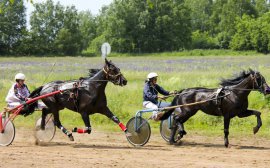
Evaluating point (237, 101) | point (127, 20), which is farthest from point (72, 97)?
point (127, 20)

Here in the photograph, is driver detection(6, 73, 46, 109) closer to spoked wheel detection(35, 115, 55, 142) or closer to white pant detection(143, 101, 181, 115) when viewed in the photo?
spoked wheel detection(35, 115, 55, 142)

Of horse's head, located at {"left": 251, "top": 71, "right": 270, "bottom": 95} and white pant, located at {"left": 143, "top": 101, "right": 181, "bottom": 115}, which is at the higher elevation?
horse's head, located at {"left": 251, "top": 71, "right": 270, "bottom": 95}

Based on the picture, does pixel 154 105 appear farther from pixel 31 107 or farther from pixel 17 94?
pixel 17 94

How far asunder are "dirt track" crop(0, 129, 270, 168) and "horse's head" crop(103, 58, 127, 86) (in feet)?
4.92

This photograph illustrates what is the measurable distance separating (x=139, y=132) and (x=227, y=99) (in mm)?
2167

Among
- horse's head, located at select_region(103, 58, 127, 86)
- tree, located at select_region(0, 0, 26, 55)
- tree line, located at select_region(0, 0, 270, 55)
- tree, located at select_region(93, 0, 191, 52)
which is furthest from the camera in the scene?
tree, located at select_region(93, 0, 191, 52)

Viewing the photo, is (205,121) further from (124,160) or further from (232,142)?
(124,160)

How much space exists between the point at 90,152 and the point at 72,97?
5.74 feet

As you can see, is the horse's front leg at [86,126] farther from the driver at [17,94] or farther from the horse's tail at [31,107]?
the driver at [17,94]

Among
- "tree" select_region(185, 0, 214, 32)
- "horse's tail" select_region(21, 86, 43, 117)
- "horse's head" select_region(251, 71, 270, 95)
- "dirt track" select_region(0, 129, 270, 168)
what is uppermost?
"tree" select_region(185, 0, 214, 32)

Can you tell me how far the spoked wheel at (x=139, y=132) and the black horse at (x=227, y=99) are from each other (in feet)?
2.14

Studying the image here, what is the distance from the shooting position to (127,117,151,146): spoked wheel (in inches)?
512

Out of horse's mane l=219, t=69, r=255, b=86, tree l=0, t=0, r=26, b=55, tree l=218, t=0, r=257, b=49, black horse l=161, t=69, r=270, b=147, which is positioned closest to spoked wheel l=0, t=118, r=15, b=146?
black horse l=161, t=69, r=270, b=147

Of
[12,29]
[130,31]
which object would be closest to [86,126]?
[12,29]
